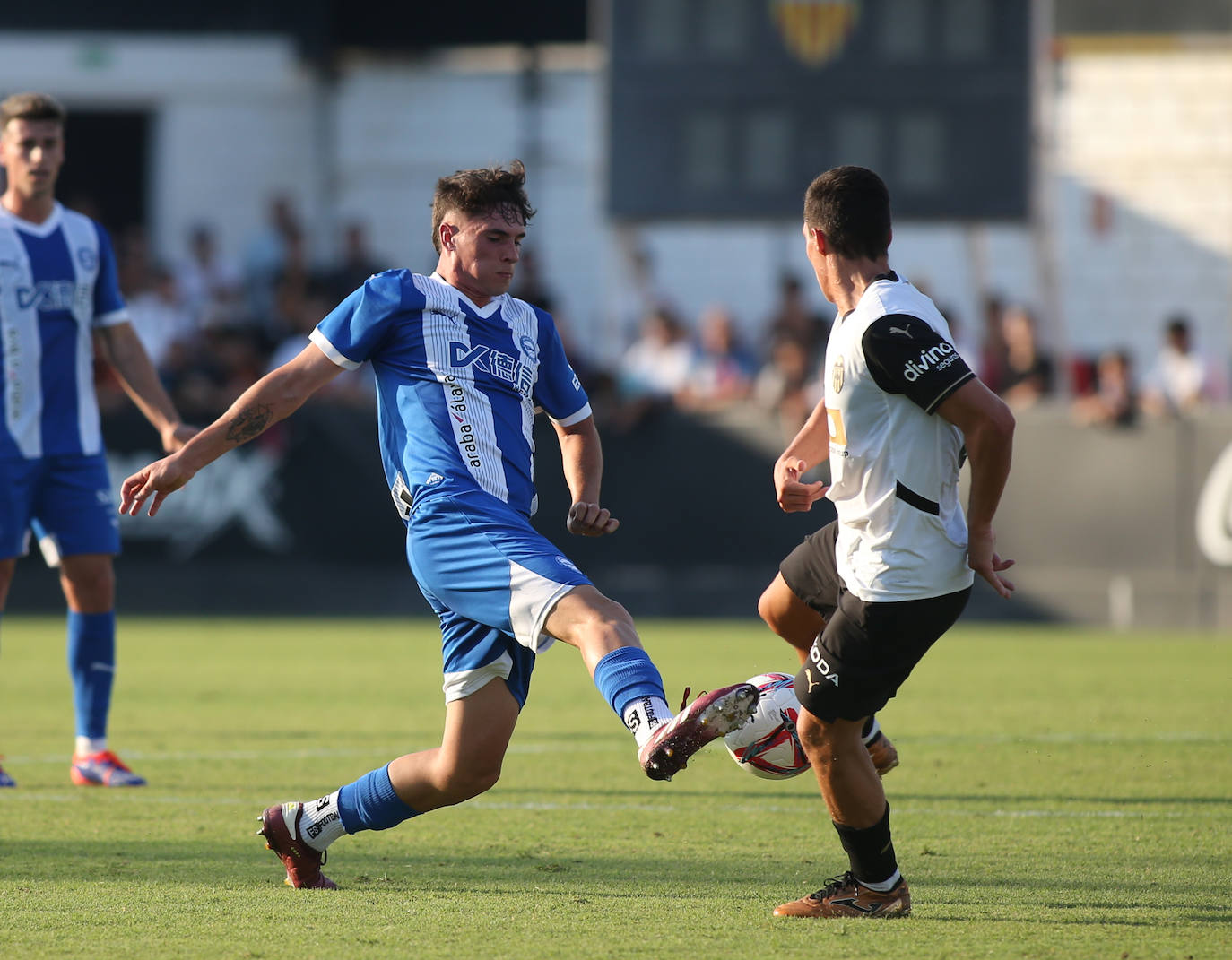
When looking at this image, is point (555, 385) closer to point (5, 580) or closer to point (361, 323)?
point (361, 323)

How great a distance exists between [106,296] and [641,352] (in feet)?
30.4

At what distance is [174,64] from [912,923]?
19.8m

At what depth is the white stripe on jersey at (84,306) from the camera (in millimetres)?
6793

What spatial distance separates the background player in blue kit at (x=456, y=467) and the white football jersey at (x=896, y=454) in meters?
0.69

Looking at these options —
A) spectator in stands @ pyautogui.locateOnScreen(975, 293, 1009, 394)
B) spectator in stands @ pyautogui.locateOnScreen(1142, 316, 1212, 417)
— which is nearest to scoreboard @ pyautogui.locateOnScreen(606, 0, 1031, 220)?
spectator in stands @ pyautogui.locateOnScreen(975, 293, 1009, 394)

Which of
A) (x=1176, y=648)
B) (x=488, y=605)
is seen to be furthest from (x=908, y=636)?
(x=1176, y=648)

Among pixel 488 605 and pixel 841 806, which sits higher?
pixel 488 605

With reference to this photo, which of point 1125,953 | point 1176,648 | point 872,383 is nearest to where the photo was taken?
point 1125,953

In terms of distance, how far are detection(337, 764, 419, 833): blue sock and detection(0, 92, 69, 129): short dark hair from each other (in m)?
3.18

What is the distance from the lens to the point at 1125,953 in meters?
3.97

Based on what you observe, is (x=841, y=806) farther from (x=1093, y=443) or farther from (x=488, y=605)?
(x=1093, y=443)

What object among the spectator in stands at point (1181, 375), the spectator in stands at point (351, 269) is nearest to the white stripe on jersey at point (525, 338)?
the spectator in stands at point (1181, 375)

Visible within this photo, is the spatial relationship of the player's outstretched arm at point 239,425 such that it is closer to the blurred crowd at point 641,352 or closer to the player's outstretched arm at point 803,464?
the player's outstretched arm at point 803,464

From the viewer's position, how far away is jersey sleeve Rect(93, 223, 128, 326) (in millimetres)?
6891
